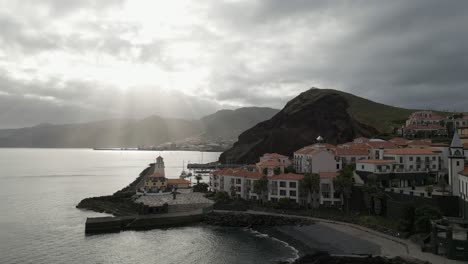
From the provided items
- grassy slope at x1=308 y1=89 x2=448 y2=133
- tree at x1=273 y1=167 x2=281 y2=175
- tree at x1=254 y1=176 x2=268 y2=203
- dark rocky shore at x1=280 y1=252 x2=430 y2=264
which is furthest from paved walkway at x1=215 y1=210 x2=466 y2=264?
grassy slope at x1=308 y1=89 x2=448 y2=133

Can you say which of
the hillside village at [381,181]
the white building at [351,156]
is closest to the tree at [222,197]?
the hillside village at [381,181]

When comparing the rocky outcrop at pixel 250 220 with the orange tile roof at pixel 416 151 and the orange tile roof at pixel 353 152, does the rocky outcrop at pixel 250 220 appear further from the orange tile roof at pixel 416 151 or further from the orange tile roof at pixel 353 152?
the orange tile roof at pixel 353 152

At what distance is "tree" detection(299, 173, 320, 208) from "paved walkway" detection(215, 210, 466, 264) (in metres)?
8.46

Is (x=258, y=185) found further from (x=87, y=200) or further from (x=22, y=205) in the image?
(x=22, y=205)

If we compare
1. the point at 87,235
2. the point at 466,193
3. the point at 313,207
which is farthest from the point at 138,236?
the point at 466,193

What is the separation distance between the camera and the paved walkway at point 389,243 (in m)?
38.1

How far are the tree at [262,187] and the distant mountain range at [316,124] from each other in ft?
209

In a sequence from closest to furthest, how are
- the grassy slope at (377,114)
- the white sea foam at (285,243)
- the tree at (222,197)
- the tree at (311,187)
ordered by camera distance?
the white sea foam at (285,243) → the tree at (311,187) → the tree at (222,197) → the grassy slope at (377,114)

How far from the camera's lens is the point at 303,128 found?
143750mm

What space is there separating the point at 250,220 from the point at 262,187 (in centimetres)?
1025

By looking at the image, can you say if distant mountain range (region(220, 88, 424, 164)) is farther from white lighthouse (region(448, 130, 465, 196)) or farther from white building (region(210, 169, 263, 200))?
white lighthouse (region(448, 130, 465, 196))

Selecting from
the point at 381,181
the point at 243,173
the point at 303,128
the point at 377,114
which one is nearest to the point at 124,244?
the point at 243,173

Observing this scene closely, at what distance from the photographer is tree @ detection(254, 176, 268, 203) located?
6975 cm

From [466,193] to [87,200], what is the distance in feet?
241
